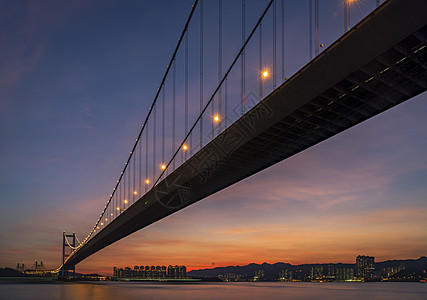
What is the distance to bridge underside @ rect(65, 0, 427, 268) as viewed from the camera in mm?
9648

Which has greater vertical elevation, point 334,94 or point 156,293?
point 334,94

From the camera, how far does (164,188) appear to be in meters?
27.8

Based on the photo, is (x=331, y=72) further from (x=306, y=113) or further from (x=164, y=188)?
Result: (x=164, y=188)

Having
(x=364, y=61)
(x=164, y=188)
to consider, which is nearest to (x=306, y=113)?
(x=364, y=61)

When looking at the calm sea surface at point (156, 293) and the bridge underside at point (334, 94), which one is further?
the calm sea surface at point (156, 293)

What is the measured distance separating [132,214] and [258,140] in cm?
2085

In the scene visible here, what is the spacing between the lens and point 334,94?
41.9 feet

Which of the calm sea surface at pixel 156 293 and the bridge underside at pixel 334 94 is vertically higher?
the bridge underside at pixel 334 94

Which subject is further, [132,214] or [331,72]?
[132,214]

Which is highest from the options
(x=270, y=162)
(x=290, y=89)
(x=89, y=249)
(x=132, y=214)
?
(x=290, y=89)

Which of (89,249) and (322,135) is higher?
(322,135)

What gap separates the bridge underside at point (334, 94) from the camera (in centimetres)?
965

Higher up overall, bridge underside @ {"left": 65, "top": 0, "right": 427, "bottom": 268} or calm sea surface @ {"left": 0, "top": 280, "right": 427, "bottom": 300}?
bridge underside @ {"left": 65, "top": 0, "right": 427, "bottom": 268}

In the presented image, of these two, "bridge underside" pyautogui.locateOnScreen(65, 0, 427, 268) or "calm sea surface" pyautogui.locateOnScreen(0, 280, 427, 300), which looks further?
"calm sea surface" pyautogui.locateOnScreen(0, 280, 427, 300)
